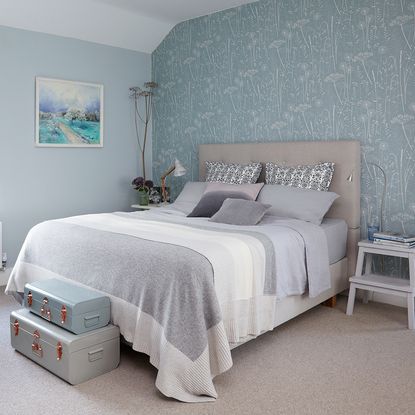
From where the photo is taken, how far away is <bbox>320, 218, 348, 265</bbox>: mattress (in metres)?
3.60

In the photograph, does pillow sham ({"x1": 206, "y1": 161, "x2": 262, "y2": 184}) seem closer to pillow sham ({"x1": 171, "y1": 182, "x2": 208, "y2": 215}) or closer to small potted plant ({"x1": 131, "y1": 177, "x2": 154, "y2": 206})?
pillow sham ({"x1": 171, "y1": 182, "x2": 208, "y2": 215})

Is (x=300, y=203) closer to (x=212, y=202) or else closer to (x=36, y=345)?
(x=212, y=202)

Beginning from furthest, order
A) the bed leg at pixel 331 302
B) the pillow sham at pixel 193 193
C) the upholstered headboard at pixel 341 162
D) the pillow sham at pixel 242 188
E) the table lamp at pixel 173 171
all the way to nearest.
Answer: the table lamp at pixel 173 171, the pillow sham at pixel 193 193, the pillow sham at pixel 242 188, the upholstered headboard at pixel 341 162, the bed leg at pixel 331 302

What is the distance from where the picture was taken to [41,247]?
325 cm

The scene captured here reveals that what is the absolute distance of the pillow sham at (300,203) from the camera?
364 centimetres

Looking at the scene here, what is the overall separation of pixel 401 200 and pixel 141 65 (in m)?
3.18

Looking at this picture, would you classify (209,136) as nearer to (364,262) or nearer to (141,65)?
(141,65)

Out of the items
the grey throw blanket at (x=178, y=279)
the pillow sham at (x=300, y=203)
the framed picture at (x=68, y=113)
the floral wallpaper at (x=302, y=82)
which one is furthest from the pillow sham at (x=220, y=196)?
the framed picture at (x=68, y=113)

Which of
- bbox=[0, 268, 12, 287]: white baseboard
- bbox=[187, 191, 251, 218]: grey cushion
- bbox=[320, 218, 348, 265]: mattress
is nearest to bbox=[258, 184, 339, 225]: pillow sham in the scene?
bbox=[320, 218, 348, 265]: mattress

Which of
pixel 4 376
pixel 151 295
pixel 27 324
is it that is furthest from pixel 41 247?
pixel 151 295

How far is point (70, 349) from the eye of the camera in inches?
95.4

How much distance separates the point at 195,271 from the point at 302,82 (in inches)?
96.7

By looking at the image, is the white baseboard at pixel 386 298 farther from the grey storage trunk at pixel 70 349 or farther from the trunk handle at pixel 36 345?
the trunk handle at pixel 36 345

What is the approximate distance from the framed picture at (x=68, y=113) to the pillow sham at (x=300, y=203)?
81.3 inches
